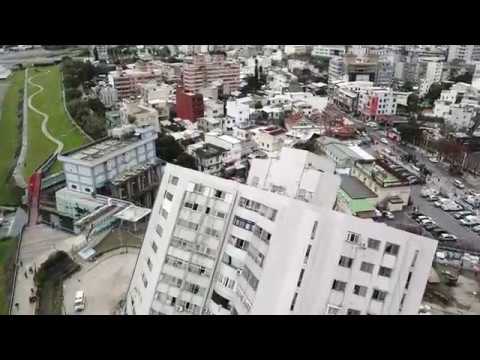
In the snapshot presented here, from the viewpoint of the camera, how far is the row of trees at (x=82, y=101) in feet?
22.2

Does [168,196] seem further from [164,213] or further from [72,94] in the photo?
[72,94]

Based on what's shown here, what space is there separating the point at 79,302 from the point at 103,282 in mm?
377

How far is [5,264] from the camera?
429cm

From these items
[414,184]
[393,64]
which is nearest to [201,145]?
[414,184]

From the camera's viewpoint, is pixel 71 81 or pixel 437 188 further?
pixel 71 81

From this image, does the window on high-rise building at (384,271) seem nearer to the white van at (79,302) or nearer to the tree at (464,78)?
the white van at (79,302)

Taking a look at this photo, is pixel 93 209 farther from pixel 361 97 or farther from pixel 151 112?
pixel 361 97

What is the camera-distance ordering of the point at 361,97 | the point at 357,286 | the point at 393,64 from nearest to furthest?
1. the point at 357,286
2. the point at 361,97
3. the point at 393,64

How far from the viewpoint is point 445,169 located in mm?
6492

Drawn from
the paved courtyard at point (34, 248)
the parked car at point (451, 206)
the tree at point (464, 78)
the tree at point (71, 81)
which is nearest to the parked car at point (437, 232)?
the parked car at point (451, 206)

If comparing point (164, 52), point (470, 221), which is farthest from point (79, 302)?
point (164, 52)

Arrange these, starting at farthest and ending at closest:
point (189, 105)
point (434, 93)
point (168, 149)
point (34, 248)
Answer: point (434, 93), point (189, 105), point (168, 149), point (34, 248)

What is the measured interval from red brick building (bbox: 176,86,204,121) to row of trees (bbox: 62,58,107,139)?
1485mm

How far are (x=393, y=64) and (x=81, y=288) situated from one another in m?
10.6
